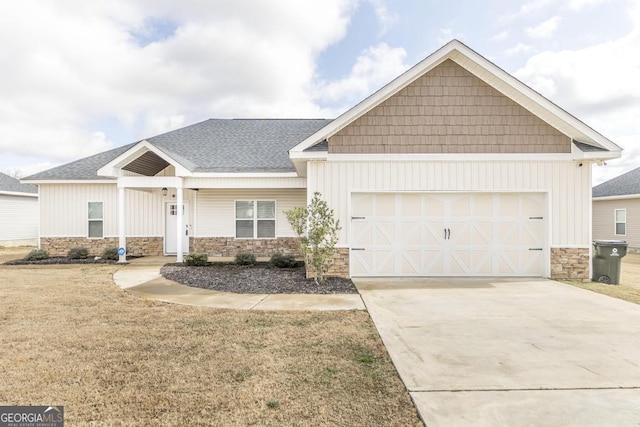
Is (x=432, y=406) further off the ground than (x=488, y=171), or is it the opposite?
(x=488, y=171)

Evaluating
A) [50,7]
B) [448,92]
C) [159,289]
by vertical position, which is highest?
[50,7]

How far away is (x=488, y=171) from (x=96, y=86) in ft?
65.8

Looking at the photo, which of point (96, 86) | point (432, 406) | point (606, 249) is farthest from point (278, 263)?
point (96, 86)

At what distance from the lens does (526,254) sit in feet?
29.8

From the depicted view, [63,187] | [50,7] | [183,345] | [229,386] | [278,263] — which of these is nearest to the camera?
[229,386]

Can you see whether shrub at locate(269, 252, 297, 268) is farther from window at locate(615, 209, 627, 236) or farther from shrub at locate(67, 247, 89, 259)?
window at locate(615, 209, 627, 236)

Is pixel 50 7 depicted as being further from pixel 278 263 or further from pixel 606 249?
pixel 606 249

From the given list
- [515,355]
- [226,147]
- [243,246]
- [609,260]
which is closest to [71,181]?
[226,147]

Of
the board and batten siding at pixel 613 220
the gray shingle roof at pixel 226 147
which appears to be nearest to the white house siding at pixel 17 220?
the gray shingle roof at pixel 226 147

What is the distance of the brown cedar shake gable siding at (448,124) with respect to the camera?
8.84 meters

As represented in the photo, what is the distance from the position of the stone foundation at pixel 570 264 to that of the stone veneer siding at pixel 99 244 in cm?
1417

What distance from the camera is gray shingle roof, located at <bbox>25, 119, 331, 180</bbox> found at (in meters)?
12.5

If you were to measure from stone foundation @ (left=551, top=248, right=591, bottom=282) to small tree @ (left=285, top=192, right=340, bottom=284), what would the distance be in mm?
6185

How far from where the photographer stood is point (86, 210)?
13672 millimetres
